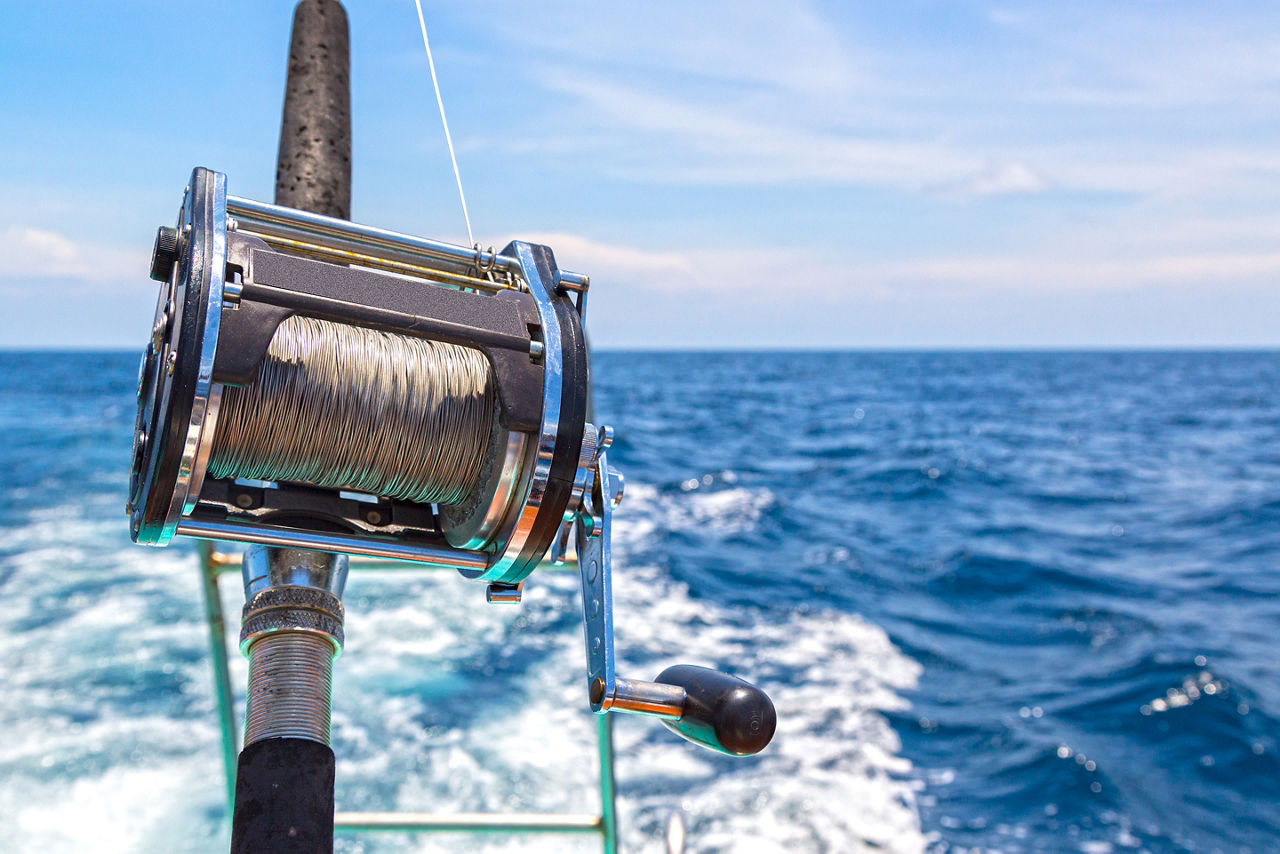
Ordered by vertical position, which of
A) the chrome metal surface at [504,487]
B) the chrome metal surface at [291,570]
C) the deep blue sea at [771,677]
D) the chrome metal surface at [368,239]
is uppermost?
the chrome metal surface at [368,239]

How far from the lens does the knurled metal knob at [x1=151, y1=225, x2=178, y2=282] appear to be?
4.10 feet

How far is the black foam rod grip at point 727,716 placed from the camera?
47.9 inches

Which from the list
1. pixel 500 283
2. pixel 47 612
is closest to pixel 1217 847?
pixel 500 283

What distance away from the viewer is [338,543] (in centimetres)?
129

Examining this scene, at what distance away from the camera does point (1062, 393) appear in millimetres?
35062

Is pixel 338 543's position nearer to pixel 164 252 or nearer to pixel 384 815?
pixel 164 252

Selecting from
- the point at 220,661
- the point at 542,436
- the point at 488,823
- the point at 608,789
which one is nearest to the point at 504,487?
the point at 542,436

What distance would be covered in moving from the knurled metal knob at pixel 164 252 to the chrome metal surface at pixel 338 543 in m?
0.31

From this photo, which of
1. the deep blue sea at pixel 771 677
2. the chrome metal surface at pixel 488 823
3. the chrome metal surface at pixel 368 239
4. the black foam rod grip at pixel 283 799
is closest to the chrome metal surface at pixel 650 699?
the black foam rod grip at pixel 283 799

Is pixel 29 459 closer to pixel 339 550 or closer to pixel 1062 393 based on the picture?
pixel 339 550

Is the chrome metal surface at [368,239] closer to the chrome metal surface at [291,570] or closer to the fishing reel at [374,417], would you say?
the fishing reel at [374,417]

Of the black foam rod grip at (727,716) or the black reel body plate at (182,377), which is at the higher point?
the black reel body plate at (182,377)

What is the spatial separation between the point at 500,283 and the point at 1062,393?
36.4m

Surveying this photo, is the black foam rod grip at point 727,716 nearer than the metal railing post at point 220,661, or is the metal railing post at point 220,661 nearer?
the black foam rod grip at point 727,716
